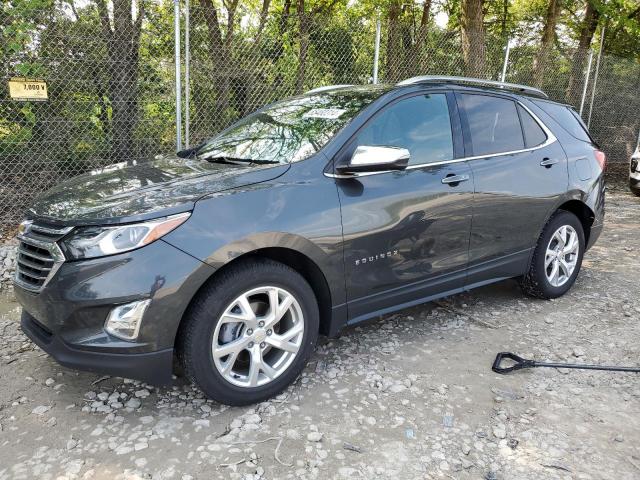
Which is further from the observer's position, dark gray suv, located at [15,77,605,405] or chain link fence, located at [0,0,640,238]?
chain link fence, located at [0,0,640,238]

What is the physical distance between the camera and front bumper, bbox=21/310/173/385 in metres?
2.45

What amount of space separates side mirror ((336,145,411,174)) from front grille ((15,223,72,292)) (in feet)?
4.89

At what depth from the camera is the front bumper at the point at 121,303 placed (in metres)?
2.38

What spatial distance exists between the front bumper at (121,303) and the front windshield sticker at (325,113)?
1.38 m

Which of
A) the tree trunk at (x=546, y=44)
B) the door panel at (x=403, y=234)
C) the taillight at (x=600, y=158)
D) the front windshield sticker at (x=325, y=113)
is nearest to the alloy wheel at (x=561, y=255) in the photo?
the taillight at (x=600, y=158)

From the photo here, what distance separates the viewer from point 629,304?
4414 mm

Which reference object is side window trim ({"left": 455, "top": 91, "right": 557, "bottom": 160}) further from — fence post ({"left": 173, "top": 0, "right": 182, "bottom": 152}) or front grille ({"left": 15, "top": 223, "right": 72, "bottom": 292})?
fence post ({"left": 173, "top": 0, "right": 182, "bottom": 152})

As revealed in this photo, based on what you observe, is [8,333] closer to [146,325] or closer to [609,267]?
[146,325]

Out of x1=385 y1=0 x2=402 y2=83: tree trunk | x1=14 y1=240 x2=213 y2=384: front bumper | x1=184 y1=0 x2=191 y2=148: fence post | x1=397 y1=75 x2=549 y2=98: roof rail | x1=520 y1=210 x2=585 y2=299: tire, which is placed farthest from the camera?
x1=385 y1=0 x2=402 y2=83: tree trunk

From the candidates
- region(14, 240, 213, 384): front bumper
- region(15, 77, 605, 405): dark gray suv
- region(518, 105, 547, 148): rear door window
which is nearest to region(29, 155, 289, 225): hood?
region(15, 77, 605, 405): dark gray suv

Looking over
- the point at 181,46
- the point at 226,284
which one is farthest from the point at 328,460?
the point at 181,46

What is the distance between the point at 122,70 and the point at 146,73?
0.84ft

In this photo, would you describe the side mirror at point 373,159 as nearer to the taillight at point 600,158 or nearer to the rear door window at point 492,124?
the rear door window at point 492,124

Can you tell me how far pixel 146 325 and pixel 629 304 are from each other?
3920 mm
